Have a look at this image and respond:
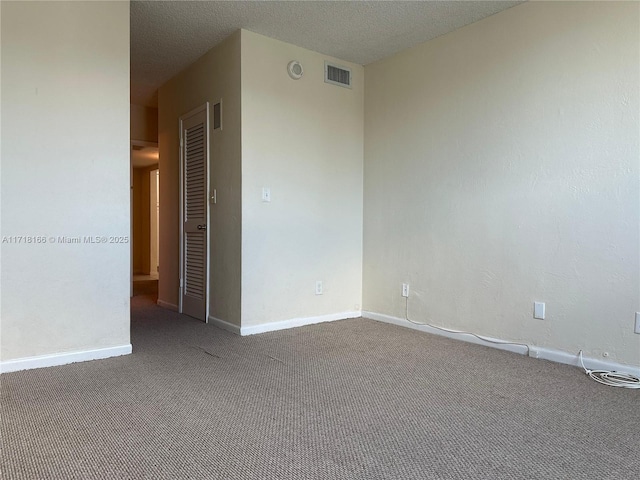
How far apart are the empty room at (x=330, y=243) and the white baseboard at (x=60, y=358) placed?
1 cm

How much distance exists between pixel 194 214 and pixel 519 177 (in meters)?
2.93

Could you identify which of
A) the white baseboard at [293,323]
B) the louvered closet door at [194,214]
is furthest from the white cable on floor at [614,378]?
the louvered closet door at [194,214]

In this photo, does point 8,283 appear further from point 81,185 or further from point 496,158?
point 496,158

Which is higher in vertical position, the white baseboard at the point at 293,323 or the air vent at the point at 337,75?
the air vent at the point at 337,75

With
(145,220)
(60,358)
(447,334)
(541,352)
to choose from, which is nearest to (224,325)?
(60,358)

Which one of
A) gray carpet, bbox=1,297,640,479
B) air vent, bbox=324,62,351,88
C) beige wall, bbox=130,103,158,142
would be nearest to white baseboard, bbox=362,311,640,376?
gray carpet, bbox=1,297,640,479

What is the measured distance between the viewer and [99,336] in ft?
9.68

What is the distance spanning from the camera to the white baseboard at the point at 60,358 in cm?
264

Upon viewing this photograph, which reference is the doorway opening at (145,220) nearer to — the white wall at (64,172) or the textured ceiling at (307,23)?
the textured ceiling at (307,23)

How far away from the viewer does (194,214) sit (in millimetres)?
4324

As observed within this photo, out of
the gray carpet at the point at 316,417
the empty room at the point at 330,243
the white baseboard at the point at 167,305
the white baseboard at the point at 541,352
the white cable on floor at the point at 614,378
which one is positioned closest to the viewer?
the gray carpet at the point at 316,417

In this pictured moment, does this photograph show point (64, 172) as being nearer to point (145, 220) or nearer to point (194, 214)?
point (194, 214)

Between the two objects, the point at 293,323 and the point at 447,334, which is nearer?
the point at 447,334

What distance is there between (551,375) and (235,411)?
1877mm
